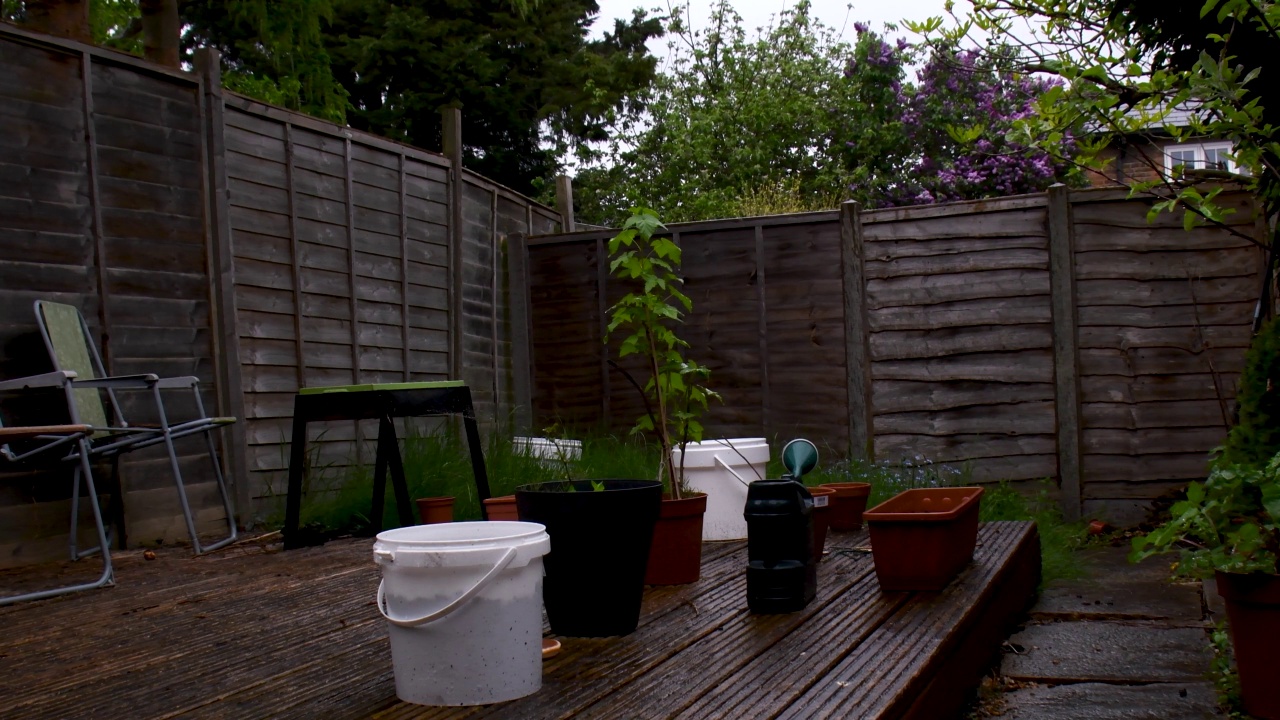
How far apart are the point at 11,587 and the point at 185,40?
494 inches

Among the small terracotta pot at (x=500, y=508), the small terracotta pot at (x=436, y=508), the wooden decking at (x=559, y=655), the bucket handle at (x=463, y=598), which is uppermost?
the bucket handle at (x=463, y=598)

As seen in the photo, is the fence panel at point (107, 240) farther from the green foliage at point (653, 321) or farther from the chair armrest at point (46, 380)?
the green foliage at point (653, 321)

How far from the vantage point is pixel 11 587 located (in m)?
2.85

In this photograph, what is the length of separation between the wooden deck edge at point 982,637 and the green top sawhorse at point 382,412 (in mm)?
1573

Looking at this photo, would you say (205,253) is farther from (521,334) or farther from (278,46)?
(278,46)

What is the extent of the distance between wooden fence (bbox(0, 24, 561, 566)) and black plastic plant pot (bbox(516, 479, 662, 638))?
2347 mm

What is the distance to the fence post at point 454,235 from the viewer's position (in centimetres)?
553

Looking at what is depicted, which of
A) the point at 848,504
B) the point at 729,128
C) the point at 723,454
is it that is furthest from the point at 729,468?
the point at 729,128

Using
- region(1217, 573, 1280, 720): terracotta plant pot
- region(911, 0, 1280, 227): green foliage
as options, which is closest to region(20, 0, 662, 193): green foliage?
region(911, 0, 1280, 227): green foliage

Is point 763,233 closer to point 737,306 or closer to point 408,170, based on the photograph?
point 737,306

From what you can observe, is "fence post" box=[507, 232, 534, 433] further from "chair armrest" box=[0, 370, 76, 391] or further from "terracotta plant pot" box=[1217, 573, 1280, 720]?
"terracotta plant pot" box=[1217, 573, 1280, 720]

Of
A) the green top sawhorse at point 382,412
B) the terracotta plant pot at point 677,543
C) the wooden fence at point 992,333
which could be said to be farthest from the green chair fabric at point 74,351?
the wooden fence at point 992,333

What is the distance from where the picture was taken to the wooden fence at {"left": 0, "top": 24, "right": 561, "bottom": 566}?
3.39m

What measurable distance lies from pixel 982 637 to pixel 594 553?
0.99m
